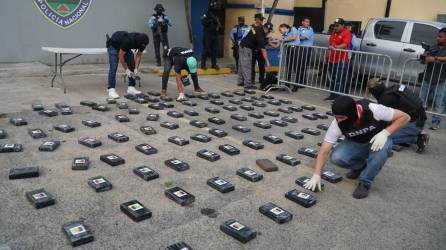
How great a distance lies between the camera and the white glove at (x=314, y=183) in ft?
11.8

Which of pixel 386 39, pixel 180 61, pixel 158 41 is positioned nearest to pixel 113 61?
pixel 180 61

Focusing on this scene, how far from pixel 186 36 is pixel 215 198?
994 cm

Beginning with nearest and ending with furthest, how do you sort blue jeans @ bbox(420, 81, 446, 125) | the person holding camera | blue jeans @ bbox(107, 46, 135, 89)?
the person holding camera → blue jeans @ bbox(420, 81, 446, 125) → blue jeans @ bbox(107, 46, 135, 89)

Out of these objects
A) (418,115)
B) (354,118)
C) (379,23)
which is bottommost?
(418,115)

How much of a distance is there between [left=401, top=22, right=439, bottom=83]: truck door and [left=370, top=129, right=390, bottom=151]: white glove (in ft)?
18.0

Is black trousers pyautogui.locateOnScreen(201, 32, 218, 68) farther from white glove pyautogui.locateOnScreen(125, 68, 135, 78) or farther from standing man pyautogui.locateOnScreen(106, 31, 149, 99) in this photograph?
white glove pyautogui.locateOnScreen(125, 68, 135, 78)

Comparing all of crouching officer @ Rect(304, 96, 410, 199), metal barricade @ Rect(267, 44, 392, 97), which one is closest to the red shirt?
metal barricade @ Rect(267, 44, 392, 97)

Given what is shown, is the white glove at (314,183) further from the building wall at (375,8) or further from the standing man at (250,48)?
the building wall at (375,8)

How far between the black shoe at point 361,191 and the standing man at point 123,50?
499 centimetres

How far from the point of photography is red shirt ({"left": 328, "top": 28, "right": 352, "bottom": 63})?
311 inches

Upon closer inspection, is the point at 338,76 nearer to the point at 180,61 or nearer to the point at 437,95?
the point at 437,95

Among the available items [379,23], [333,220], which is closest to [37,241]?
[333,220]

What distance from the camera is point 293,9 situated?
14.4m

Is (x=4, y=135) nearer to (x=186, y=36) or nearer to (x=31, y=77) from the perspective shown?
(x=31, y=77)
